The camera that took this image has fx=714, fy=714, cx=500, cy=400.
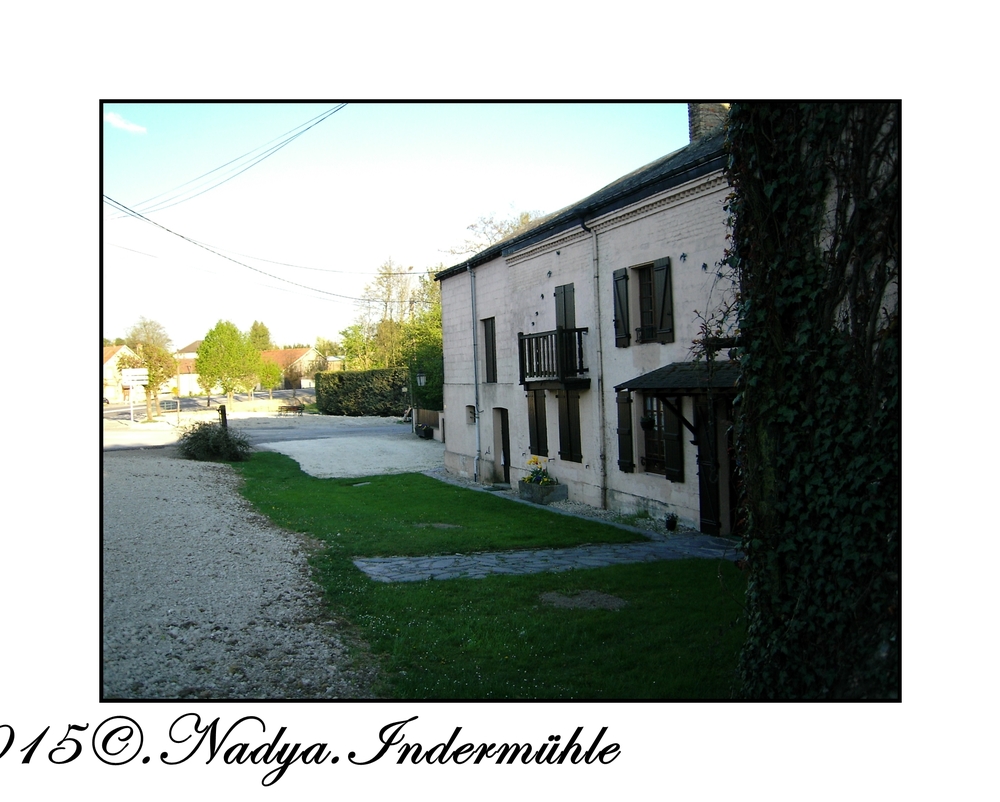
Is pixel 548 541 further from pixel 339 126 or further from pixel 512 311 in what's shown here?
pixel 512 311

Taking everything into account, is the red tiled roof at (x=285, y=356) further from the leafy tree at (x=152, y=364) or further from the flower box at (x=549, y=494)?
the flower box at (x=549, y=494)

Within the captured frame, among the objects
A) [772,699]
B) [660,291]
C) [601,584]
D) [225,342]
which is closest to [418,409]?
[225,342]

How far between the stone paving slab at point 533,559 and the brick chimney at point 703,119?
23.8 ft

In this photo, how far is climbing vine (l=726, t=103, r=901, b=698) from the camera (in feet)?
12.0

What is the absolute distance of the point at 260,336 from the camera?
1641 centimetres

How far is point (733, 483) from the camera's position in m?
9.02

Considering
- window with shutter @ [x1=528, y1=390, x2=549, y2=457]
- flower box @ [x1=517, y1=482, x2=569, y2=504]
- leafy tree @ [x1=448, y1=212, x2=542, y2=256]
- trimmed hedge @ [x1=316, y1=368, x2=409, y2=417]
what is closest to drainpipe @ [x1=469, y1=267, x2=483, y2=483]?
window with shutter @ [x1=528, y1=390, x2=549, y2=457]

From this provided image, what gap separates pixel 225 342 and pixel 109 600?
9.79m

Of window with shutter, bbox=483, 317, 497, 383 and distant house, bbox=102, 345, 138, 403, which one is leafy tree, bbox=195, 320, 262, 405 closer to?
distant house, bbox=102, 345, 138, 403

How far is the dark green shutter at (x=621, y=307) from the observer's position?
10945 millimetres

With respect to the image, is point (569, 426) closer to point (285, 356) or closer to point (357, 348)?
point (285, 356)

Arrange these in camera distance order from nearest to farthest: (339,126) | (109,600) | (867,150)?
(867,150) < (109,600) < (339,126)

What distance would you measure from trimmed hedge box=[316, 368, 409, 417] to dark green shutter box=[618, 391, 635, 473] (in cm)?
2485

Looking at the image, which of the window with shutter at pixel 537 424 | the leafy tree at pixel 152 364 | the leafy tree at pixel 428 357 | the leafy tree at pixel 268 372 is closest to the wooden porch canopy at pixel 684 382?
the window with shutter at pixel 537 424
